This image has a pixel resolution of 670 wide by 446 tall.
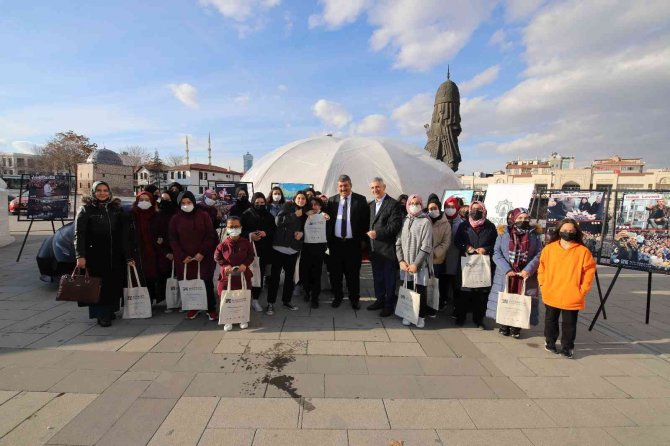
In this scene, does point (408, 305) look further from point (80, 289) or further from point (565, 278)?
point (80, 289)

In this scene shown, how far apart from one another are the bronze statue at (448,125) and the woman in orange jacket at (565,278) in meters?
13.2

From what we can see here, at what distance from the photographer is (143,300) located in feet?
13.7

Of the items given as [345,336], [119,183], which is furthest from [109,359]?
[119,183]

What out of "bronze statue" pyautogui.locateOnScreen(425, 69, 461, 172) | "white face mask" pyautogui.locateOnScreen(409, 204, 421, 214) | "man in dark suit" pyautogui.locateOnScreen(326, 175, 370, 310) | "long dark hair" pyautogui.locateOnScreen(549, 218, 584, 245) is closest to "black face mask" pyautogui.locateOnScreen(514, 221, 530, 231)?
"long dark hair" pyautogui.locateOnScreen(549, 218, 584, 245)

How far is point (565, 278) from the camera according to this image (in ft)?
11.2

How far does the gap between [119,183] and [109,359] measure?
199 ft

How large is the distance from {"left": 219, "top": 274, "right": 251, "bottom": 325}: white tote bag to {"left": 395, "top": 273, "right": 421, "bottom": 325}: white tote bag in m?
1.95

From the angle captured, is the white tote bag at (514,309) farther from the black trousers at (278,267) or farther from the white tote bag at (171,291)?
the white tote bag at (171,291)

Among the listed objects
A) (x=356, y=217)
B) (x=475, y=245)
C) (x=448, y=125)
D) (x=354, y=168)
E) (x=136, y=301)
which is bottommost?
(x=136, y=301)

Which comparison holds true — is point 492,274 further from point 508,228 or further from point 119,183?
point 119,183

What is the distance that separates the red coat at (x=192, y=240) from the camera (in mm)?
4105

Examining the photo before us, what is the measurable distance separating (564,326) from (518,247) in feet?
3.13

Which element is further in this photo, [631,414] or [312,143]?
[312,143]

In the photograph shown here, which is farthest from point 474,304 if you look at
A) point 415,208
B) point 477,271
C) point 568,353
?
point 415,208
